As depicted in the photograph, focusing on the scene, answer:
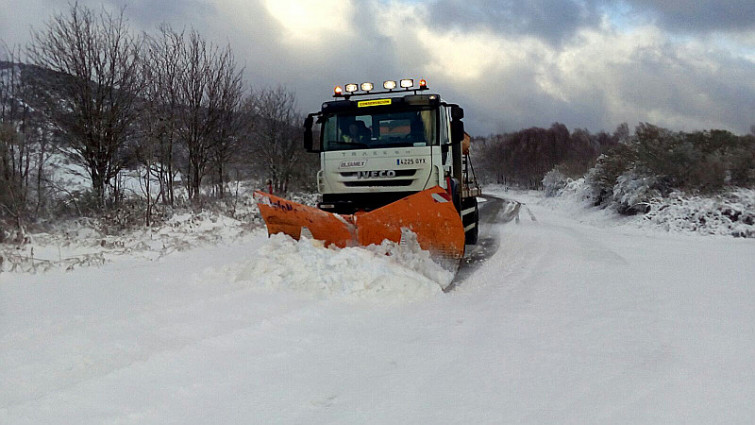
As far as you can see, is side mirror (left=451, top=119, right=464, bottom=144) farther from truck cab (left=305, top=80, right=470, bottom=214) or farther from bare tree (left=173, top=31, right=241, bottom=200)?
bare tree (left=173, top=31, right=241, bottom=200)

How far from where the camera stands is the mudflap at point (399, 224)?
5.81 m

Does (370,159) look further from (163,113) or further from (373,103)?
(163,113)

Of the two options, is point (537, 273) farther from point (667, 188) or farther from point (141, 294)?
point (667, 188)

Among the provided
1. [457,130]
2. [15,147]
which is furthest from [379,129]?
[15,147]

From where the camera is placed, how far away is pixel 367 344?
136 inches

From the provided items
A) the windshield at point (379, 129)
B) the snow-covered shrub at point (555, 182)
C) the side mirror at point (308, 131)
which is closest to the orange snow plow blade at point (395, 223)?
the windshield at point (379, 129)

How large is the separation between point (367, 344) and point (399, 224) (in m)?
2.71

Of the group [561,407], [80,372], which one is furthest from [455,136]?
[80,372]

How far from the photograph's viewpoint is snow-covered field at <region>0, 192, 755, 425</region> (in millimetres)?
2426

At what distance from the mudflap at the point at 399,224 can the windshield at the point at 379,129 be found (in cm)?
169

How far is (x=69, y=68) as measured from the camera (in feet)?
36.5

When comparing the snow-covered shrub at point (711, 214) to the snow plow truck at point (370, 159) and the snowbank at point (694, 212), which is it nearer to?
the snowbank at point (694, 212)

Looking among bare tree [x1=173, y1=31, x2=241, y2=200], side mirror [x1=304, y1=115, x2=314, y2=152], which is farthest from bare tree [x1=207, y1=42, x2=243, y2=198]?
side mirror [x1=304, y1=115, x2=314, y2=152]

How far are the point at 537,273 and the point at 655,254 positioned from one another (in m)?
2.78
